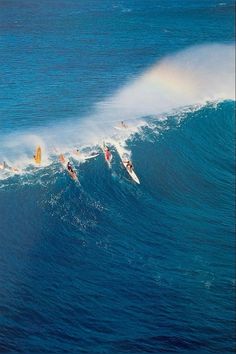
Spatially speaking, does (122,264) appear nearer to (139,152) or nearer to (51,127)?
(139,152)

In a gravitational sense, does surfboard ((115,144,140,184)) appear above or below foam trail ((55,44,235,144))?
below

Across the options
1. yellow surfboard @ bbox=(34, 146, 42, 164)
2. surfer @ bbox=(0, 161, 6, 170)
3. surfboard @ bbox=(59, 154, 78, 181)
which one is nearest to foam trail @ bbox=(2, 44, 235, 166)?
yellow surfboard @ bbox=(34, 146, 42, 164)

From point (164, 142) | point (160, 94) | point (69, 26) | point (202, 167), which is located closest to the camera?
point (202, 167)

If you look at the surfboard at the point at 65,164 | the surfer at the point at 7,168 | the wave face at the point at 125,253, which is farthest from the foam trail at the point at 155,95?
the wave face at the point at 125,253

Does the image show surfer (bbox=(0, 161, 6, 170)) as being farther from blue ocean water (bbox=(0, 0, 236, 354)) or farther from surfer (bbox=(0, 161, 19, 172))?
blue ocean water (bbox=(0, 0, 236, 354))

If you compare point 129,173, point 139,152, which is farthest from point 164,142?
point 129,173

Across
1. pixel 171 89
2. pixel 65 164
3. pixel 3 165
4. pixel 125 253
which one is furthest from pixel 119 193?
pixel 171 89

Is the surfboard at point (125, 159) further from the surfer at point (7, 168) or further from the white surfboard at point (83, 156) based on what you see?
the surfer at point (7, 168)
